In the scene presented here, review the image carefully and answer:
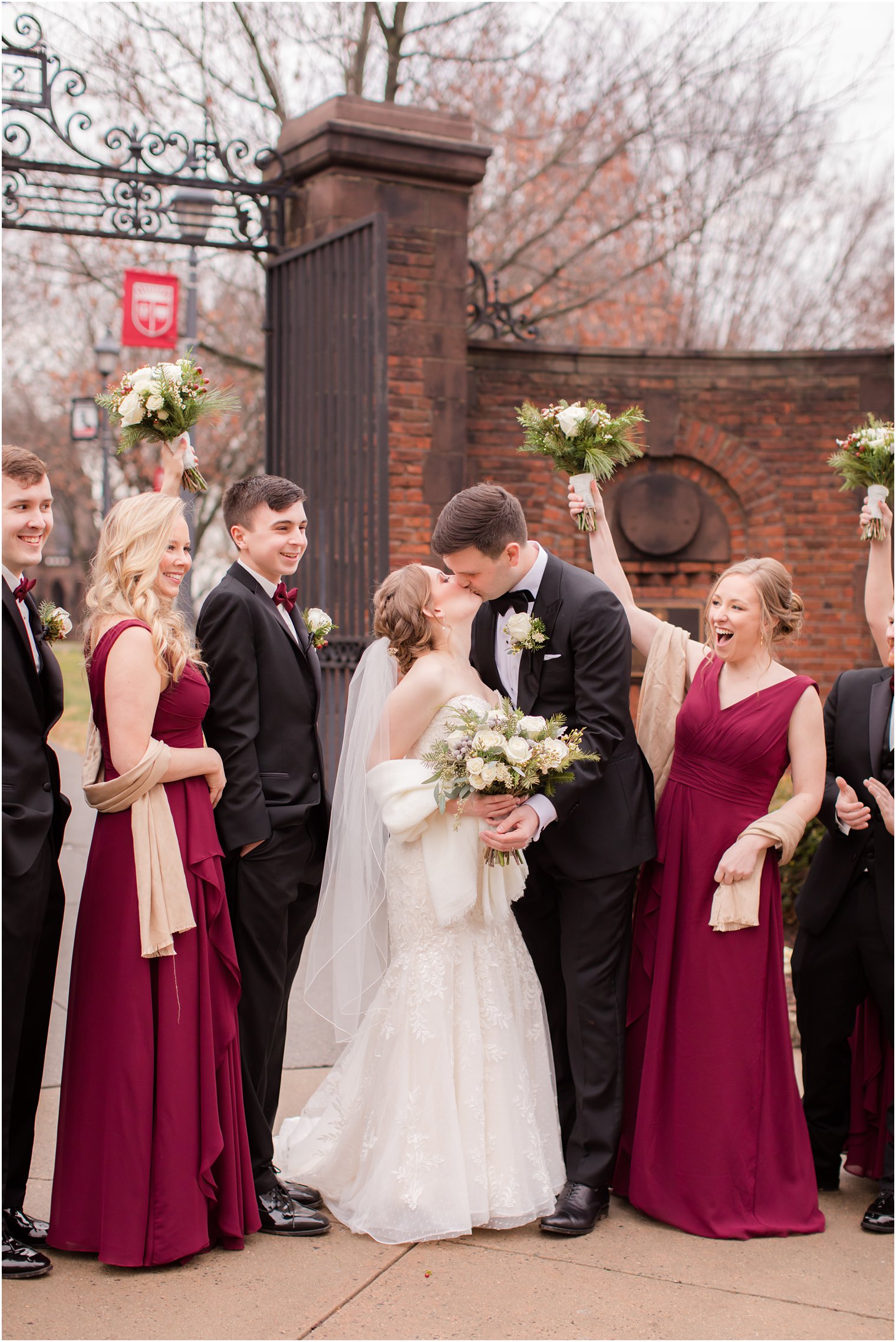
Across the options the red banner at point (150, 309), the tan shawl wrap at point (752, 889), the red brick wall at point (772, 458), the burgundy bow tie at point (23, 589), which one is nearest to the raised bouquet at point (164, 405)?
the burgundy bow tie at point (23, 589)

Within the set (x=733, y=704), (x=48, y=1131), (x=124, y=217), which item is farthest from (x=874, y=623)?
(x=124, y=217)

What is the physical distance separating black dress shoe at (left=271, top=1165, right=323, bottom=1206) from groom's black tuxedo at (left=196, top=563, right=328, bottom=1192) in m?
0.07

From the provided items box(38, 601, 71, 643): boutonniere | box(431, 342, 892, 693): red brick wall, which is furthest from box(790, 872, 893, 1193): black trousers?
box(431, 342, 892, 693): red brick wall

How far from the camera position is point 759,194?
17125mm

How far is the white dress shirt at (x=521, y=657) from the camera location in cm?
384

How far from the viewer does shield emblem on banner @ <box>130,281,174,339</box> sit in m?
12.1

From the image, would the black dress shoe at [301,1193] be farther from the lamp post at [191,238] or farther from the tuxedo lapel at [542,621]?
the lamp post at [191,238]

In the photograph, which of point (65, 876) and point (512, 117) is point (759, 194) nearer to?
point (512, 117)

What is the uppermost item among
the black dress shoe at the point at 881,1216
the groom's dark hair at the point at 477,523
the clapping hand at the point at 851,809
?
the groom's dark hair at the point at 477,523

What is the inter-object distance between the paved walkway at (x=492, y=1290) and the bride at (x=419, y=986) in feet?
0.51

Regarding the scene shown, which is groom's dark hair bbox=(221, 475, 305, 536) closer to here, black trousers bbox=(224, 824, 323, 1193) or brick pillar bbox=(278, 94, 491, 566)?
black trousers bbox=(224, 824, 323, 1193)

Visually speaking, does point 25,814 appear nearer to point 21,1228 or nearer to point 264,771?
point 264,771

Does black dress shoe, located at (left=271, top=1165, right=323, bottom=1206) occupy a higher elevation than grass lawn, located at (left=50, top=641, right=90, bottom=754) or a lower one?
lower

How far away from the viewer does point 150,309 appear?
39.9 feet
